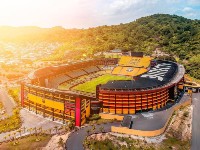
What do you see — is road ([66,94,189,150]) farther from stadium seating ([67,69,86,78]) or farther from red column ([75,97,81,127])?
stadium seating ([67,69,86,78])

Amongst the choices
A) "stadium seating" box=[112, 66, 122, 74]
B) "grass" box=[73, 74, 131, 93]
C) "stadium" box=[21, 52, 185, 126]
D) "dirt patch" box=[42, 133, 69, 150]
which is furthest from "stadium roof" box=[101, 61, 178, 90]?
"stadium seating" box=[112, 66, 122, 74]

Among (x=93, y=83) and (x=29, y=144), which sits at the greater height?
(x=93, y=83)

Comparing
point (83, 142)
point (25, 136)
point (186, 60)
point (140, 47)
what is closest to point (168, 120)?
point (83, 142)

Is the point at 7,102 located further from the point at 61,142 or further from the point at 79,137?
the point at 61,142

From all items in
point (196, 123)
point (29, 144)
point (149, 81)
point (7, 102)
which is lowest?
point (29, 144)

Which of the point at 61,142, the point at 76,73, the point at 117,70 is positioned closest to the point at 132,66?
the point at 117,70

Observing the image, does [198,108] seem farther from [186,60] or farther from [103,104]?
[186,60]
